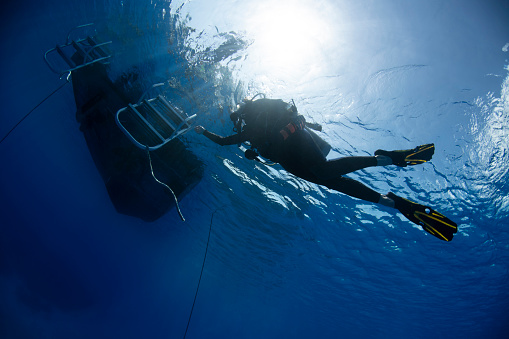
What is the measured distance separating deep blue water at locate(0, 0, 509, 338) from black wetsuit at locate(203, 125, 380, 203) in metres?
3.52

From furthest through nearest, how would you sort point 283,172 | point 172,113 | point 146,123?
1. point 283,172
2. point 172,113
3. point 146,123

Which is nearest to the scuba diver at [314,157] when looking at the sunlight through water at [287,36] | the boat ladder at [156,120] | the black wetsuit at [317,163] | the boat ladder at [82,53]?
the black wetsuit at [317,163]

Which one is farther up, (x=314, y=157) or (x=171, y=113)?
(x=314, y=157)

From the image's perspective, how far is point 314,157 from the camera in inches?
165

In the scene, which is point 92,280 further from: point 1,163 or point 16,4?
point 16,4

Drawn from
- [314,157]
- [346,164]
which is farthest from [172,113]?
[346,164]

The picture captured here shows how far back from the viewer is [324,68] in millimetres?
6543

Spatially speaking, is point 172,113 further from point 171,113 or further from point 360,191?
point 360,191

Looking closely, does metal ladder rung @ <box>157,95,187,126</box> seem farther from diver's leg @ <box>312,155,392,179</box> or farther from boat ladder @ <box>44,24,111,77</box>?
diver's leg @ <box>312,155,392,179</box>

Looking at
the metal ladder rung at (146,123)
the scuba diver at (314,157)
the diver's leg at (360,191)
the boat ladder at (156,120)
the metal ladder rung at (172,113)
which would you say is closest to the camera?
the scuba diver at (314,157)

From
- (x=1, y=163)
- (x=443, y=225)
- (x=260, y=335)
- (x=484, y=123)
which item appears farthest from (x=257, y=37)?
(x=260, y=335)

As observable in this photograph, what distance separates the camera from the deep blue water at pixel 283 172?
629 cm

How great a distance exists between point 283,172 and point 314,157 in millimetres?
5152

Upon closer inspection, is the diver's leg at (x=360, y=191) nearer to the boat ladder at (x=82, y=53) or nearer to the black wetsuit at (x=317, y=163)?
the black wetsuit at (x=317, y=163)
